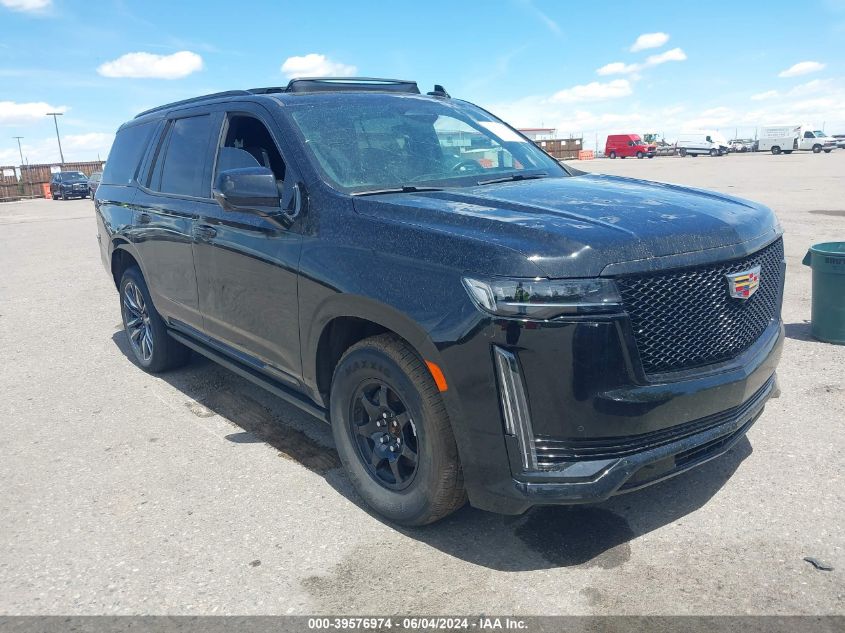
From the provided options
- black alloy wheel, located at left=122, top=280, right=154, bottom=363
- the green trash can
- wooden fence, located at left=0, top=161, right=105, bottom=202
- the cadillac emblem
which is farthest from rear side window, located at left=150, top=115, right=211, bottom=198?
wooden fence, located at left=0, top=161, right=105, bottom=202

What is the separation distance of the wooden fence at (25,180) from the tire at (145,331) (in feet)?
142

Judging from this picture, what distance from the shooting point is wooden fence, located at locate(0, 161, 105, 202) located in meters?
44.6

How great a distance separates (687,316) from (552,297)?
2.04 ft

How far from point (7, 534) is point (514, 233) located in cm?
285

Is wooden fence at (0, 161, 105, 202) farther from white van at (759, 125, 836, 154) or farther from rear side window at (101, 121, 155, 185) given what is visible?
white van at (759, 125, 836, 154)

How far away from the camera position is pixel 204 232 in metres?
4.30

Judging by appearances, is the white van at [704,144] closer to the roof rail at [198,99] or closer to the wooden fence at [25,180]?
the wooden fence at [25,180]

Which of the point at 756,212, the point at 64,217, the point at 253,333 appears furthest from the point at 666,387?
the point at 64,217

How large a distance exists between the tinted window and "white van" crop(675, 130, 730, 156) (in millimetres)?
62311

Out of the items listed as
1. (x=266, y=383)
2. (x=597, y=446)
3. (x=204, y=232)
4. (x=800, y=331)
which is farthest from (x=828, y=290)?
(x=204, y=232)

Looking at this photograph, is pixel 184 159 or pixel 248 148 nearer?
pixel 248 148

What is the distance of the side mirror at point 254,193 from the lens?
11.1 feet

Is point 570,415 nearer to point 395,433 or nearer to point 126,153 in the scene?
point 395,433

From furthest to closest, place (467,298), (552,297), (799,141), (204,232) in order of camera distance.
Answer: (799,141), (204,232), (467,298), (552,297)
